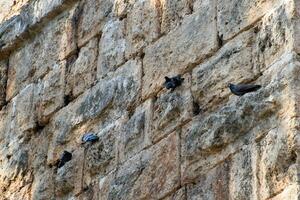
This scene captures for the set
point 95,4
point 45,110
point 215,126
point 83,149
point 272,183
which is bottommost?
point 272,183

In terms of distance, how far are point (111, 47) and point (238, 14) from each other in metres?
1.04

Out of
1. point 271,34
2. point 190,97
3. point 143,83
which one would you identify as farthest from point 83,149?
point 271,34

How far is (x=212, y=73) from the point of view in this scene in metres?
4.75

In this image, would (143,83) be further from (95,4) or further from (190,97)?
(95,4)

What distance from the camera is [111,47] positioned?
221 inches

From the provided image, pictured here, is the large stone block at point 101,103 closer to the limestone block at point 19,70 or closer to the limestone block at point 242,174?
the limestone block at point 19,70

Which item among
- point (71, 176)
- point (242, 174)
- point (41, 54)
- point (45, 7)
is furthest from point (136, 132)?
point (45, 7)

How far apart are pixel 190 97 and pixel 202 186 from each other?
1.56 ft

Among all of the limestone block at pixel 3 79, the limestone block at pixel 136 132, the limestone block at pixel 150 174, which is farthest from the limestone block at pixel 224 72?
the limestone block at pixel 3 79

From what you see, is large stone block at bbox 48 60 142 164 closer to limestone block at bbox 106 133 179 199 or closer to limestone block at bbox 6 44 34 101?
limestone block at bbox 106 133 179 199

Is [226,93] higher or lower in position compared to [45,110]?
lower

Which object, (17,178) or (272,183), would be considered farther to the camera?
(17,178)

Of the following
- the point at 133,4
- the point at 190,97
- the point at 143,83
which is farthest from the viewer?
the point at 133,4

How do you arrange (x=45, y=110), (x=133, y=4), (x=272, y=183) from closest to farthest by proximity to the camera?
(x=272, y=183) → (x=133, y=4) → (x=45, y=110)
